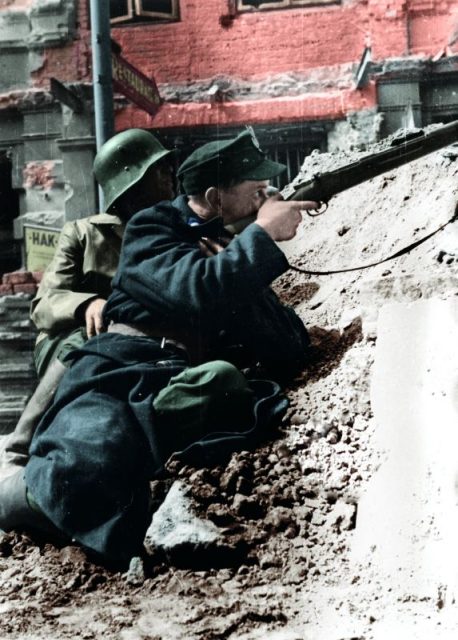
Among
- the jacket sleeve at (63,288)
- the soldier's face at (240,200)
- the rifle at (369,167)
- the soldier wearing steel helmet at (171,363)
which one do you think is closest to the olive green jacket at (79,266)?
the jacket sleeve at (63,288)

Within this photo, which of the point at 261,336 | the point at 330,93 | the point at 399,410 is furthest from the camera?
the point at 330,93

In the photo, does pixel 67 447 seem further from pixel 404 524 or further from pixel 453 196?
pixel 453 196

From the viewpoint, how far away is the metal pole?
6.99 ft

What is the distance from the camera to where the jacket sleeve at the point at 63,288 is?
7.22 feet

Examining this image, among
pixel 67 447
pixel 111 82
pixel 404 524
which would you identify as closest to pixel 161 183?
pixel 111 82

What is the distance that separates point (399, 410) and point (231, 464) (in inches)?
13.7

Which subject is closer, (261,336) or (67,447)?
(67,447)

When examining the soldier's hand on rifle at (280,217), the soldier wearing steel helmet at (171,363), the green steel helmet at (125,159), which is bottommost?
the soldier wearing steel helmet at (171,363)

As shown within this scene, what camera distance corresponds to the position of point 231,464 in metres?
1.65

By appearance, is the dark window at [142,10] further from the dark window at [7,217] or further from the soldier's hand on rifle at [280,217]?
the soldier's hand on rifle at [280,217]

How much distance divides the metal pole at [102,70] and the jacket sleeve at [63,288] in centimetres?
31

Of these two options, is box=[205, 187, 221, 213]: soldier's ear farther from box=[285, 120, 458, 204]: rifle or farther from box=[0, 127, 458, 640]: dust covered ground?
box=[0, 127, 458, 640]: dust covered ground

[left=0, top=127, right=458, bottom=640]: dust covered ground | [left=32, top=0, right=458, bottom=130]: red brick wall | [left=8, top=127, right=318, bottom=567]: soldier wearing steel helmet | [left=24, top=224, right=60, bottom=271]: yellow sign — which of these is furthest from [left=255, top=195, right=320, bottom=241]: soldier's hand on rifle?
[left=24, top=224, right=60, bottom=271]: yellow sign

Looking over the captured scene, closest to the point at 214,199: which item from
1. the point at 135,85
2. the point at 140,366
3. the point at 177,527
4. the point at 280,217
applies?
the point at 280,217
